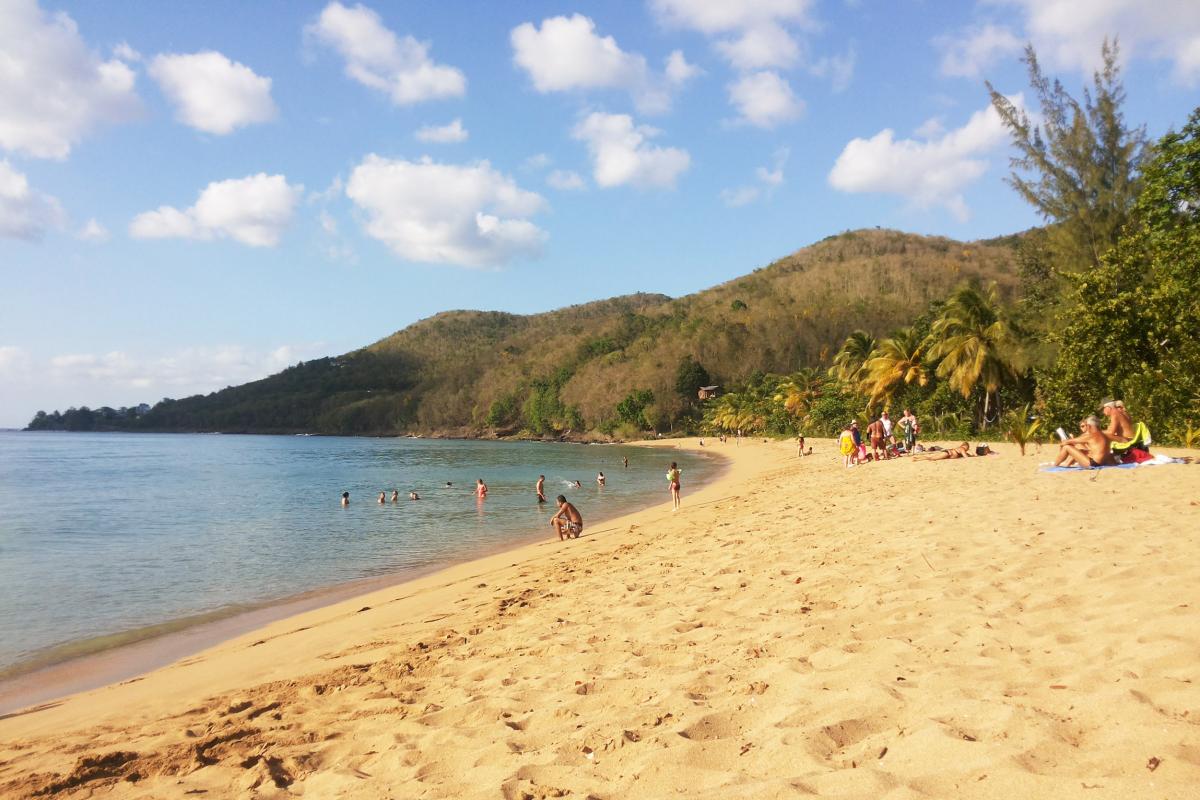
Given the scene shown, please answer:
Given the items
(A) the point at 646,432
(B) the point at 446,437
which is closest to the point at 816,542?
(A) the point at 646,432

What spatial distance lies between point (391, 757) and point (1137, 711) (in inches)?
138

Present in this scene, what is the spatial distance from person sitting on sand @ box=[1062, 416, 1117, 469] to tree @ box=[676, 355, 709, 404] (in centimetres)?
7525

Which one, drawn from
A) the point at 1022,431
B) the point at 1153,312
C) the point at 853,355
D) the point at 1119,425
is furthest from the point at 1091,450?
the point at 853,355

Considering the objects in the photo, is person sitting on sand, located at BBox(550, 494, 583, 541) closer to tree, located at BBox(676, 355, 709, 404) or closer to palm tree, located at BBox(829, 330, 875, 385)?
palm tree, located at BBox(829, 330, 875, 385)

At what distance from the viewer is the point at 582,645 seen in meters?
5.14

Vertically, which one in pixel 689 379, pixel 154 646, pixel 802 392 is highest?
pixel 689 379

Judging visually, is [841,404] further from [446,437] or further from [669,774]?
[446,437]

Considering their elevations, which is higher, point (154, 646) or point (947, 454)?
point (947, 454)

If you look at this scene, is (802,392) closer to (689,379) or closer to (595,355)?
(689,379)

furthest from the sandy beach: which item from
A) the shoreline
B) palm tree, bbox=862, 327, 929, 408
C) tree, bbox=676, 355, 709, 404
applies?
tree, bbox=676, 355, 709, 404

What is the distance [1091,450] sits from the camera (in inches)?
476

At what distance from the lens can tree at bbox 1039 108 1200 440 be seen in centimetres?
1579

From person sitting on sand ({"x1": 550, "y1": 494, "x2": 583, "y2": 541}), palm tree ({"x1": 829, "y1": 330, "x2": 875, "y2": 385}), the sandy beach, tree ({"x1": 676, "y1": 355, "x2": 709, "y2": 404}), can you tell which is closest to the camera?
the sandy beach

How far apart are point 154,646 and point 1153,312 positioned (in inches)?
860
